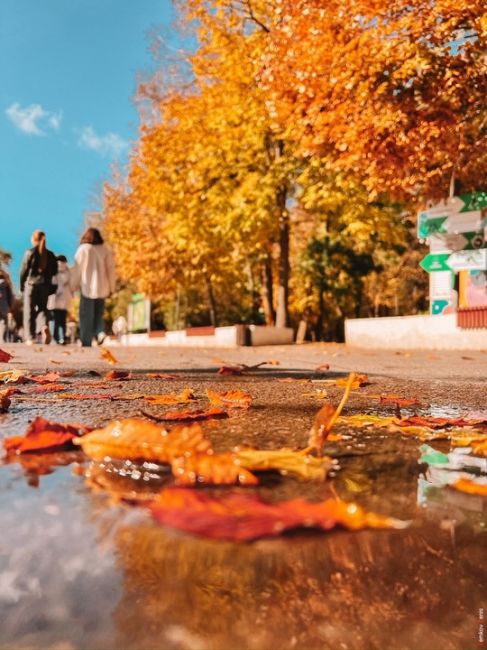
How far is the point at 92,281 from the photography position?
414 inches

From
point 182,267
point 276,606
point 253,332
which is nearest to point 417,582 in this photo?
point 276,606

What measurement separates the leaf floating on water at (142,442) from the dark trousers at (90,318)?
978 centimetres

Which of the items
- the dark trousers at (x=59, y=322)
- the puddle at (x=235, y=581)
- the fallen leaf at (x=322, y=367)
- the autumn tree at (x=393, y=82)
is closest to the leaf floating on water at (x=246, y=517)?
the puddle at (x=235, y=581)

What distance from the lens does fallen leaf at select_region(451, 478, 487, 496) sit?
100 centimetres

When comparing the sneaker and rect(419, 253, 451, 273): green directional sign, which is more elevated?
rect(419, 253, 451, 273): green directional sign

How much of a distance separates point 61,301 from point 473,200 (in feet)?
30.7

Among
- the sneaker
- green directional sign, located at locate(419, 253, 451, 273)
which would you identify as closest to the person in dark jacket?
the sneaker

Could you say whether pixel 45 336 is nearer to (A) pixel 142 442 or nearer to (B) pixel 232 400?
(B) pixel 232 400

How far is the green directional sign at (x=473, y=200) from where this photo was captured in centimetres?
1077

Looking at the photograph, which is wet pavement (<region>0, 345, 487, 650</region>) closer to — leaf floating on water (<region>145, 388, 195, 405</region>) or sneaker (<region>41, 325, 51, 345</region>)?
leaf floating on water (<region>145, 388, 195, 405</region>)

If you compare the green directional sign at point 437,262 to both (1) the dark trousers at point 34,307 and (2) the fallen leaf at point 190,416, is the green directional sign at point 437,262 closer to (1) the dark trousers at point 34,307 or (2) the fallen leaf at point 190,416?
(1) the dark trousers at point 34,307

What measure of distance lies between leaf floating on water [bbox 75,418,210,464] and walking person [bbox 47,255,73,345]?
1318 cm

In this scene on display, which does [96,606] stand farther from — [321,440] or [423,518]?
[321,440]

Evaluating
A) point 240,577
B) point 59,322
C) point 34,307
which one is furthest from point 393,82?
point 240,577
